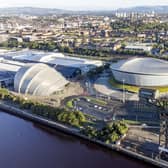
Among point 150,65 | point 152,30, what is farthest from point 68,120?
point 152,30

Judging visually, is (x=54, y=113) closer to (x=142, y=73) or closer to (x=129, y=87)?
(x=129, y=87)

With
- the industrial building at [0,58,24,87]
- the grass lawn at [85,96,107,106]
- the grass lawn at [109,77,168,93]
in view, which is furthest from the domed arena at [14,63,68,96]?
the grass lawn at [109,77,168,93]

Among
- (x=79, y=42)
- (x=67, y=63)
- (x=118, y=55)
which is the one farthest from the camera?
(x=79, y=42)

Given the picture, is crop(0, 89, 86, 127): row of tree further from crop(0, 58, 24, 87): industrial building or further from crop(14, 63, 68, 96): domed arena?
crop(0, 58, 24, 87): industrial building

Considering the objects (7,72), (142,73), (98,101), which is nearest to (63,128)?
(98,101)

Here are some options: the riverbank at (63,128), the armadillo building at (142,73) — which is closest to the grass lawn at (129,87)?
the armadillo building at (142,73)

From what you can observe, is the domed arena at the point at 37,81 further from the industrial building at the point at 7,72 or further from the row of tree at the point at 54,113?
the industrial building at the point at 7,72

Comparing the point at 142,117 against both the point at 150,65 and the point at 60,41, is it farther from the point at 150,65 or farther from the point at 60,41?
the point at 60,41
